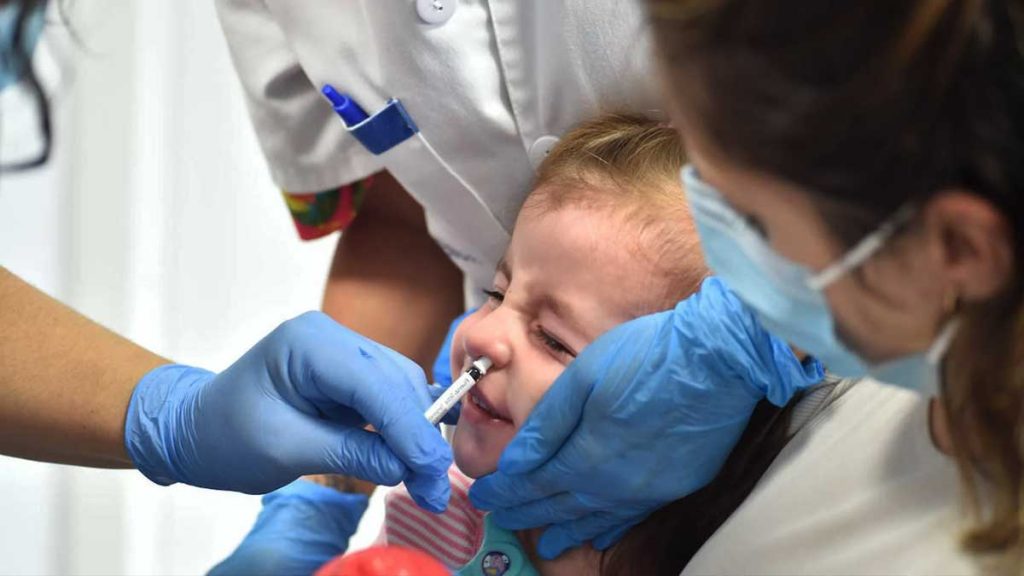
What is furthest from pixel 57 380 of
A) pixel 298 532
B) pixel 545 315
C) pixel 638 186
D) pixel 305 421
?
pixel 638 186

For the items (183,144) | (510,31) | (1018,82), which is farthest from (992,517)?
(183,144)

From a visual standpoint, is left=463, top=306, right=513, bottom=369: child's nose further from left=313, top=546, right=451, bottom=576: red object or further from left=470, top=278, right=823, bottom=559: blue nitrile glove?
left=313, top=546, right=451, bottom=576: red object

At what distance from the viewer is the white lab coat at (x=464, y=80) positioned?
1.25 meters

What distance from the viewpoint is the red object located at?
2.83 feet

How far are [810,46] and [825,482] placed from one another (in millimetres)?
464

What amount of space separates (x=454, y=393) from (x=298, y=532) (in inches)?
16.5

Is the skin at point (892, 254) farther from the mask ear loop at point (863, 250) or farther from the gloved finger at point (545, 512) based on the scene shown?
the gloved finger at point (545, 512)

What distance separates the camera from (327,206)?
1.54m

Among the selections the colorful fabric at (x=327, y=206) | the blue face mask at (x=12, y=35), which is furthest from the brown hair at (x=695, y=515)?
the blue face mask at (x=12, y=35)

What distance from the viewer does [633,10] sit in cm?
120

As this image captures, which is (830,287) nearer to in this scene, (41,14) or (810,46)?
(810,46)

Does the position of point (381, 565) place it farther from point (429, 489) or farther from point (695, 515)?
point (695, 515)

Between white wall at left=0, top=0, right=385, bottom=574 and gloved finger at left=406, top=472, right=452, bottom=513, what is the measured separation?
3.10 feet

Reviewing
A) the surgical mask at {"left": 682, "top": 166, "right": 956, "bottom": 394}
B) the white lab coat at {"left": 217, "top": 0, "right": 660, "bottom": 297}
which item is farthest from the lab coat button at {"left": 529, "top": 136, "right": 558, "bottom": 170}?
the surgical mask at {"left": 682, "top": 166, "right": 956, "bottom": 394}
